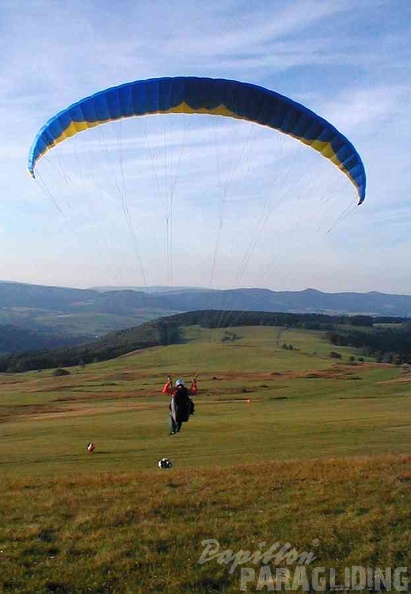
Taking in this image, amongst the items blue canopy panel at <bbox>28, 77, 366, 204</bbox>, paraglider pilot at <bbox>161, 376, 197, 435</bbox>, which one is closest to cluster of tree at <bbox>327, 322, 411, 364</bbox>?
blue canopy panel at <bbox>28, 77, 366, 204</bbox>

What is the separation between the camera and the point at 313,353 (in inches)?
3403

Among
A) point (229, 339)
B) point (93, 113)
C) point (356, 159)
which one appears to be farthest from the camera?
point (229, 339)

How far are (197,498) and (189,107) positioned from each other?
29.3ft

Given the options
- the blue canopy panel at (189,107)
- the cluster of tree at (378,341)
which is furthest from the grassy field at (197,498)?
the cluster of tree at (378,341)

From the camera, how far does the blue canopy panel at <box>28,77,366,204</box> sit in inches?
562

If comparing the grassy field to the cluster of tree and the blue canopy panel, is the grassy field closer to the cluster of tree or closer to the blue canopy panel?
the blue canopy panel

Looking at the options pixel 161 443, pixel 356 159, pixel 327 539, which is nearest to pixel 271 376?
→ pixel 161 443

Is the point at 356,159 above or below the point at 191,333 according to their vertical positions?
above

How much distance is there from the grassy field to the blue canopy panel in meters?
8.28

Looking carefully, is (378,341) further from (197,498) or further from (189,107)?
(197,498)

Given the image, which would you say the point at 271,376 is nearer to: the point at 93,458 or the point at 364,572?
the point at 93,458

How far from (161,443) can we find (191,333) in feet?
280

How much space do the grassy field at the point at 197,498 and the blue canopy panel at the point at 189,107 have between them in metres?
8.28

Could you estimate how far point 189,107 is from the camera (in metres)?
14.6
